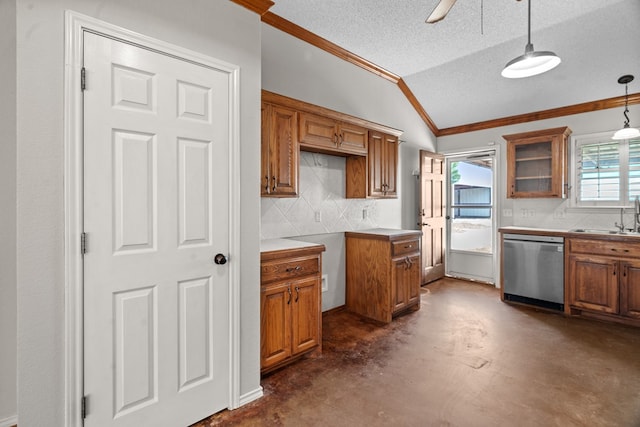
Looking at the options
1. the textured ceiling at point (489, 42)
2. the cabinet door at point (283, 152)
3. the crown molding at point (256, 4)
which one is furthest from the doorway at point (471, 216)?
the crown molding at point (256, 4)

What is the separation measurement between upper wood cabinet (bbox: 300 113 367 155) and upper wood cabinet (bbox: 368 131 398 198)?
7.0 inches

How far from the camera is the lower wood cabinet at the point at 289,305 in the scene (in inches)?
89.0

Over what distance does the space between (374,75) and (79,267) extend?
382 cm

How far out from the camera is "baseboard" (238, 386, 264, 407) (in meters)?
1.98

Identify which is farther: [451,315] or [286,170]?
[451,315]

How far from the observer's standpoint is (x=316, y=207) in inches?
135

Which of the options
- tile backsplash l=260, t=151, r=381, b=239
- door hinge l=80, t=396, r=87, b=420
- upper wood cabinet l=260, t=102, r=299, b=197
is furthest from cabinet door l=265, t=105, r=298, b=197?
door hinge l=80, t=396, r=87, b=420

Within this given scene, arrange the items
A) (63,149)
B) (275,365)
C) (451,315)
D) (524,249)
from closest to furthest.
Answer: (63,149) → (275,365) → (451,315) → (524,249)

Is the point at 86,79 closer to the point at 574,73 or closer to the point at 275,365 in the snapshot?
the point at 275,365

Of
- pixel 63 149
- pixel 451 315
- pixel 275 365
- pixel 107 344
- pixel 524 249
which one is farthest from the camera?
pixel 524 249

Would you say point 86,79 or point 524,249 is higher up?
point 86,79

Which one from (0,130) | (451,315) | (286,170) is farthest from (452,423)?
(0,130)

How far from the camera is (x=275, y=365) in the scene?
2.32 meters

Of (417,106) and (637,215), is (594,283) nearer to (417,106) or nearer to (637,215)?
(637,215)
